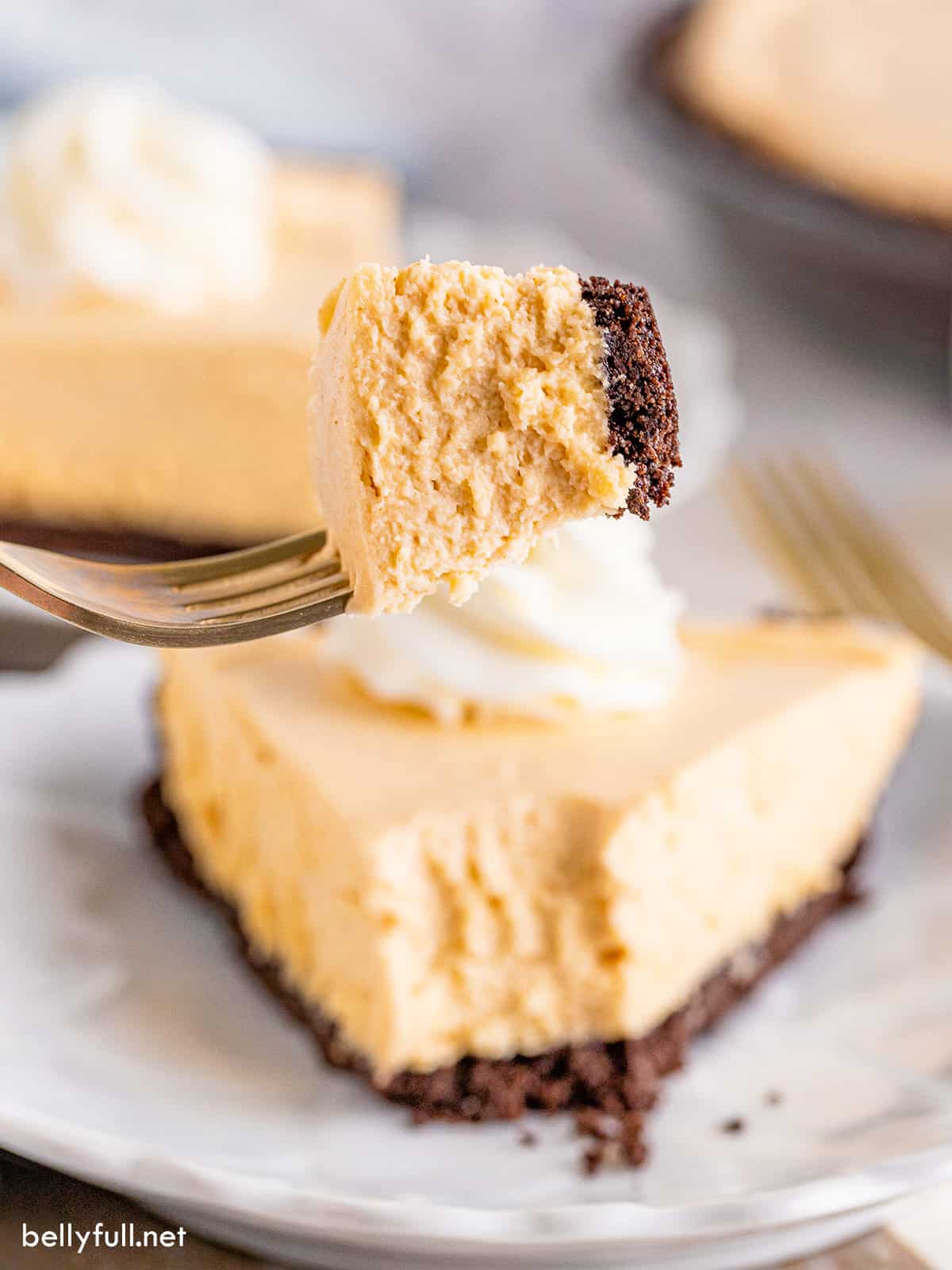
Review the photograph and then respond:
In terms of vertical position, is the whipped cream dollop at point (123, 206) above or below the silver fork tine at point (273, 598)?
above

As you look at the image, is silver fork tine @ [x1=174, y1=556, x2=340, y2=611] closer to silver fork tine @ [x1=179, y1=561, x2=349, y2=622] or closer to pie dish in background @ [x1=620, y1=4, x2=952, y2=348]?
silver fork tine @ [x1=179, y1=561, x2=349, y2=622]

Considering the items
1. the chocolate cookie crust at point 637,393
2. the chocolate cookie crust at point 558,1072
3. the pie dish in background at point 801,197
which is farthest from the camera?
the pie dish in background at point 801,197

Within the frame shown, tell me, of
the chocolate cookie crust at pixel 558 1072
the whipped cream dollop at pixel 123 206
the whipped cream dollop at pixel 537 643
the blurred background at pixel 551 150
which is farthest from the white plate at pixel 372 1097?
the blurred background at pixel 551 150

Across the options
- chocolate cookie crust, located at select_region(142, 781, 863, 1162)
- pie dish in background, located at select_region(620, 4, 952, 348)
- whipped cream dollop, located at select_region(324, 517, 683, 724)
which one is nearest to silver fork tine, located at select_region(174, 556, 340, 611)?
whipped cream dollop, located at select_region(324, 517, 683, 724)

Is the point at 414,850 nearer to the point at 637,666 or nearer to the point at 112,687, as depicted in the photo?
the point at 637,666

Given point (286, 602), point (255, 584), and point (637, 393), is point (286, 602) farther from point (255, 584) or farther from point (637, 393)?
point (637, 393)

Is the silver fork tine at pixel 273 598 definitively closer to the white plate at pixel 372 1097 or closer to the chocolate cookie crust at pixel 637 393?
the chocolate cookie crust at pixel 637 393
